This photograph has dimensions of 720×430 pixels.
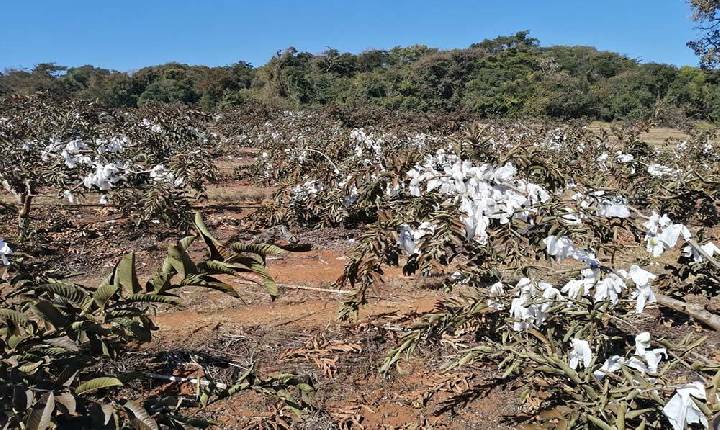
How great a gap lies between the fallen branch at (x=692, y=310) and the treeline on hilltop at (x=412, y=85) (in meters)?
26.6

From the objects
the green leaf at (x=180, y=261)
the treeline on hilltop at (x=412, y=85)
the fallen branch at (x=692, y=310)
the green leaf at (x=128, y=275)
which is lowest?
the fallen branch at (x=692, y=310)

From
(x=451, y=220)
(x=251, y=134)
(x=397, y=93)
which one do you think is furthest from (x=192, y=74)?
(x=451, y=220)

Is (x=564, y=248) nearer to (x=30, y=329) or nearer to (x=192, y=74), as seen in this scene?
(x=30, y=329)

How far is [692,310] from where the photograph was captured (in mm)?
2016

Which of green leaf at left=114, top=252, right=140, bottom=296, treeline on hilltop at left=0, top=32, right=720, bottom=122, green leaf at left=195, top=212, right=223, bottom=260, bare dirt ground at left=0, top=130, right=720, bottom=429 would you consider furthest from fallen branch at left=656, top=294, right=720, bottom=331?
treeline on hilltop at left=0, top=32, right=720, bottom=122

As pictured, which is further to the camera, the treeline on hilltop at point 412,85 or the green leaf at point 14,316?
the treeline on hilltop at point 412,85

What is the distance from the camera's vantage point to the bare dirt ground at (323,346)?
11.3ft

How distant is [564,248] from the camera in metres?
1.91

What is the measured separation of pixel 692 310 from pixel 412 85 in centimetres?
3475

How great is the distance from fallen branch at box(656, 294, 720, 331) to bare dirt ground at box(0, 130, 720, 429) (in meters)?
0.49

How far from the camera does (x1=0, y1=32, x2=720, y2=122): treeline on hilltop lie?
103 ft

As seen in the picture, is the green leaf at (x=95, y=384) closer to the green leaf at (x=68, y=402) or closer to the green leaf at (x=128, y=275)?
the green leaf at (x=68, y=402)

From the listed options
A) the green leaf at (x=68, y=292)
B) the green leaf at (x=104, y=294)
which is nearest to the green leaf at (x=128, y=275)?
the green leaf at (x=104, y=294)

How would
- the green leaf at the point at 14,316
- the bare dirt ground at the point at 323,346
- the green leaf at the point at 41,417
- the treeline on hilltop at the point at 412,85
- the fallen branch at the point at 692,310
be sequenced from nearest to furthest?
the green leaf at the point at 41,417, the green leaf at the point at 14,316, the fallen branch at the point at 692,310, the bare dirt ground at the point at 323,346, the treeline on hilltop at the point at 412,85
